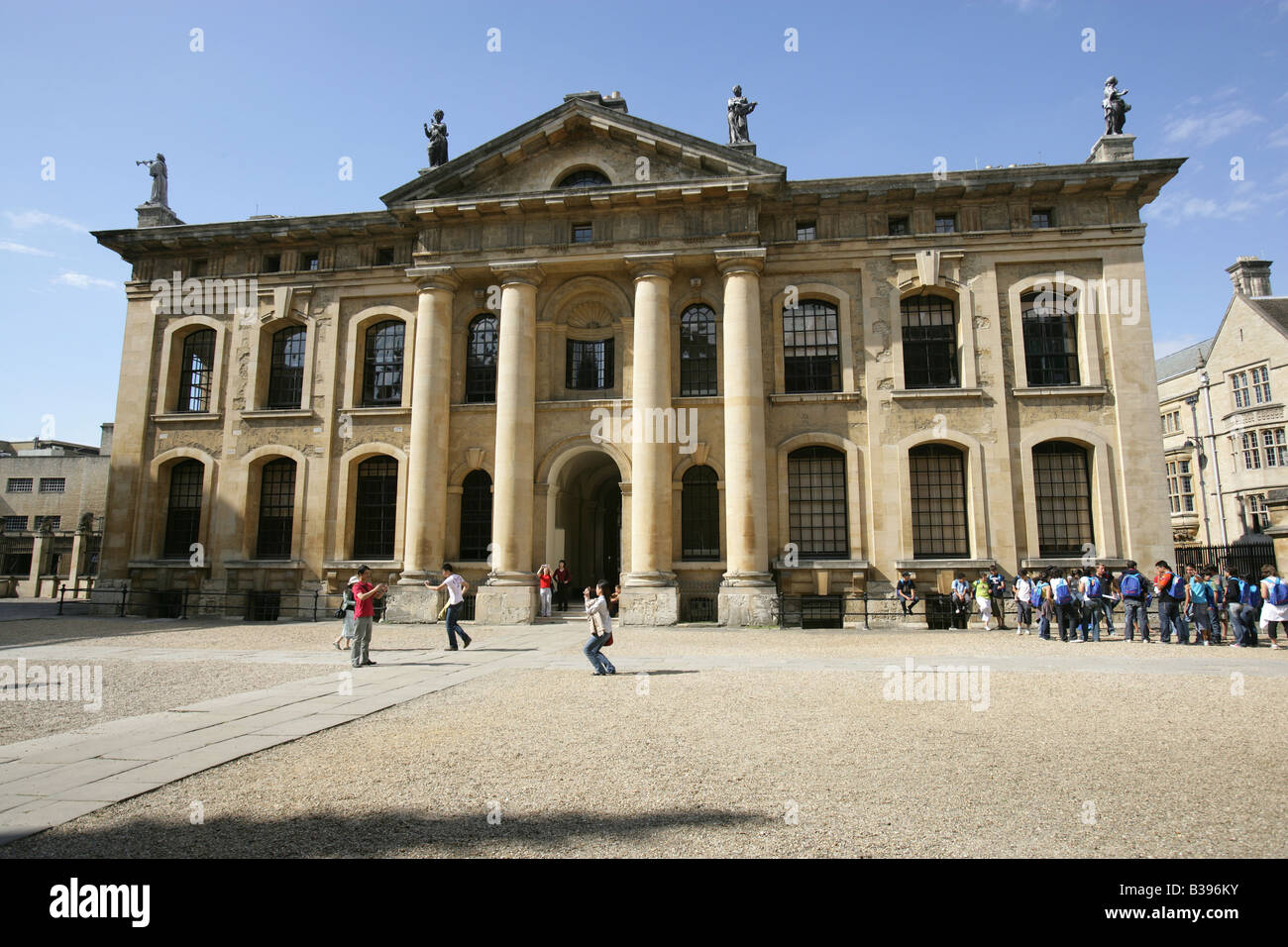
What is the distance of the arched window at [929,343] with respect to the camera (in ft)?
78.5

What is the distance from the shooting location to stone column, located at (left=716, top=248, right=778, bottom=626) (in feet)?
70.2

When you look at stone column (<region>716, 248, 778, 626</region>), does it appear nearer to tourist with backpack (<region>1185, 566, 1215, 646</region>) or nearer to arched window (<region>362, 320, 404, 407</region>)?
tourist with backpack (<region>1185, 566, 1215, 646</region>)

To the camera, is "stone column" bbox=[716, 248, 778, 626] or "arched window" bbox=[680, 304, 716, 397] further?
"arched window" bbox=[680, 304, 716, 397]

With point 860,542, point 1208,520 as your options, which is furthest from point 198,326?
point 1208,520

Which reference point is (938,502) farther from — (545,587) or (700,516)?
(545,587)

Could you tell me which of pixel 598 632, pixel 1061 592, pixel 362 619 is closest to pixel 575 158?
pixel 362 619

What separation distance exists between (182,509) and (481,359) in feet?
41.3

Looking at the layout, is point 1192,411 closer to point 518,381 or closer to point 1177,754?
point 518,381

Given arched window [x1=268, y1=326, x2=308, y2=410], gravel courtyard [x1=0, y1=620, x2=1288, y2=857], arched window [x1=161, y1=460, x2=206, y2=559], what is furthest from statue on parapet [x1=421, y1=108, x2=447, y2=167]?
gravel courtyard [x1=0, y1=620, x2=1288, y2=857]

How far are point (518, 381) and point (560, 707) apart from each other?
15.6m

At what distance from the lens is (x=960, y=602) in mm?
21234

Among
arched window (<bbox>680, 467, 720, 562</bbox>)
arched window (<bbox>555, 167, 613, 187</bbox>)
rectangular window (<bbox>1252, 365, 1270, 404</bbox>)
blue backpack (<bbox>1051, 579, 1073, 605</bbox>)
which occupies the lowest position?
blue backpack (<bbox>1051, 579, 1073, 605</bbox>)

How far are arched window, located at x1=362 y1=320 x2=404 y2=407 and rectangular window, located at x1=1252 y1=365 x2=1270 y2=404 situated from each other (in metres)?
46.0

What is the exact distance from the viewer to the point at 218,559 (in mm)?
25891
